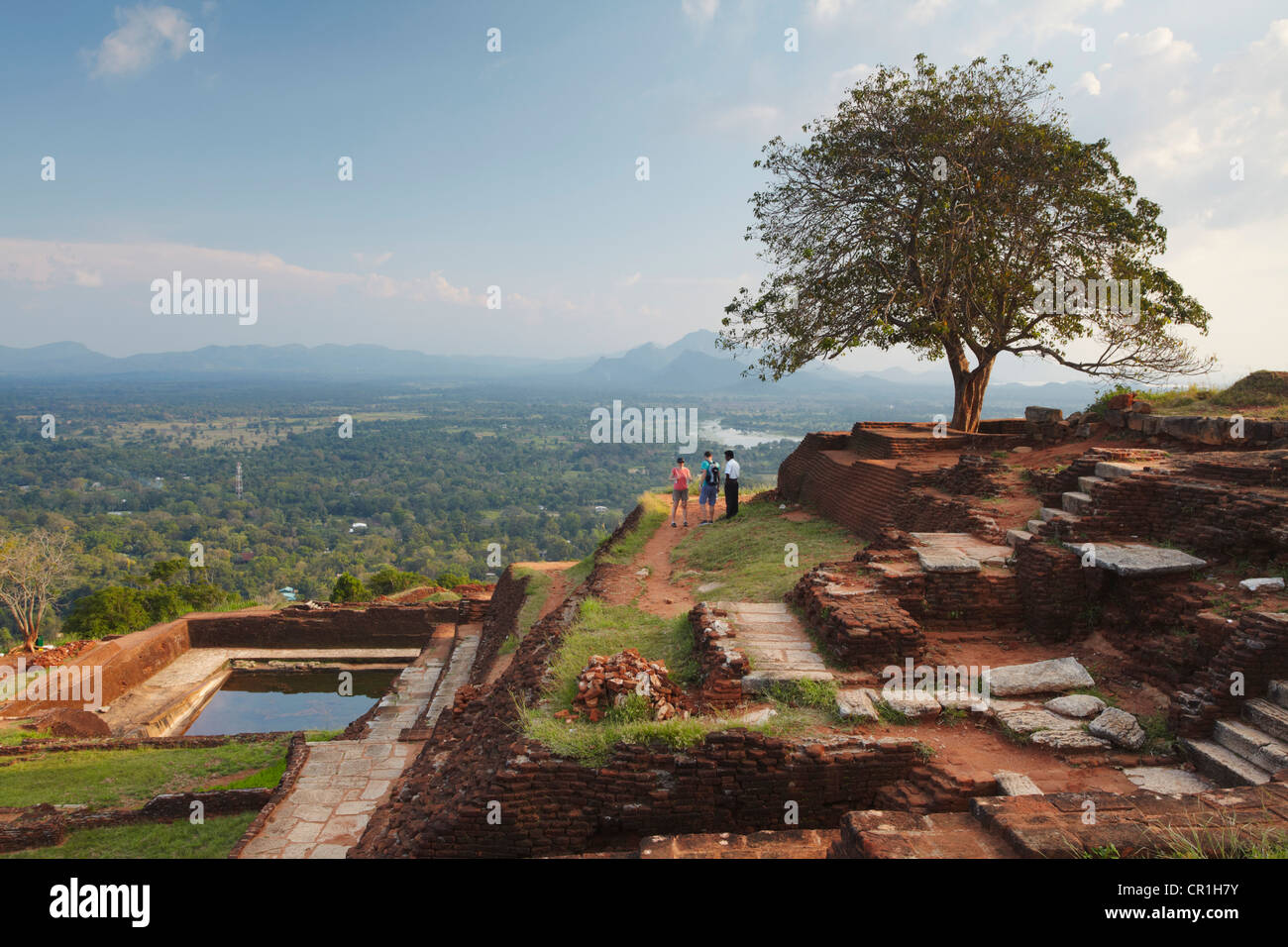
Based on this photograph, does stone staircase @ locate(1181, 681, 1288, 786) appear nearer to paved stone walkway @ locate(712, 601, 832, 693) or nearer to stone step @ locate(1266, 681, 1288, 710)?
stone step @ locate(1266, 681, 1288, 710)

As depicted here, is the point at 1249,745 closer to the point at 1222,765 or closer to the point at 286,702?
the point at 1222,765

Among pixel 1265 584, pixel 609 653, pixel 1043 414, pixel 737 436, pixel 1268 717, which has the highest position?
pixel 1043 414

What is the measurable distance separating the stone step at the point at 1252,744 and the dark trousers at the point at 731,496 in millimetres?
8892

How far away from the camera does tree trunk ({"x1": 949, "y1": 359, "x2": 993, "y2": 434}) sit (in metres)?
15.2

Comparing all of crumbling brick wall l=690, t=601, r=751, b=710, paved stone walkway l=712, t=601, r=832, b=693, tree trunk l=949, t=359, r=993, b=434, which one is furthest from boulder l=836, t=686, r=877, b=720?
tree trunk l=949, t=359, r=993, b=434

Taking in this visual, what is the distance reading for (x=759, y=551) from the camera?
10.7 m

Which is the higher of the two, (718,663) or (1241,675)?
(1241,675)

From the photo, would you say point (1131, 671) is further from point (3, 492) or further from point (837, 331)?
point (3, 492)

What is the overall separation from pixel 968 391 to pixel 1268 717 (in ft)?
37.5

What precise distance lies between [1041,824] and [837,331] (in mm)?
12024

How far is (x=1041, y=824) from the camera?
144 inches

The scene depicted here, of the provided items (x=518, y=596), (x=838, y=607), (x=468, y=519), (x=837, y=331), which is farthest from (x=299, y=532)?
(x=838, y=607)

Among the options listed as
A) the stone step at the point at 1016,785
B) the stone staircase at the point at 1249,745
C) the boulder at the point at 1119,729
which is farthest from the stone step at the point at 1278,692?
the stone step at the point at 1016,785

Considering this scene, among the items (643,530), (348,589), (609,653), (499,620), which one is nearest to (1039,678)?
(609,653)
